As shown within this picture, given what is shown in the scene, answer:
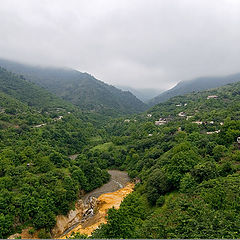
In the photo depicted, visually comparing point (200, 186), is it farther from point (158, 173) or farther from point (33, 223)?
point (33, 223)

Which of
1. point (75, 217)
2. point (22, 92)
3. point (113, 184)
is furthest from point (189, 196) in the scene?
point (22, 92)

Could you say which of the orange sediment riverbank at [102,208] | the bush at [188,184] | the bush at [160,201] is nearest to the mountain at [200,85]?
the orange sediment riverbank at [102,208]

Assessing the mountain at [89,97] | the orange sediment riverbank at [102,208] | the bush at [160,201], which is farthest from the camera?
the mountain at [89,97]

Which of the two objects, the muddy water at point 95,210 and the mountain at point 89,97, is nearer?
the muddy water at point 95,210

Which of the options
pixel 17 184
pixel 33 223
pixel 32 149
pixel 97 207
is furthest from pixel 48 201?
pixel 32 149

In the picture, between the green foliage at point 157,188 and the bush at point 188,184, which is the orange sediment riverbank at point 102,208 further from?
the bush at point 188,184

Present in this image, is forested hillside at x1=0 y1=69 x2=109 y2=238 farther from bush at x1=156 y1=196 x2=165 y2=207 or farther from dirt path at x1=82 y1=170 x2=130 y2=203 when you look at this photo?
bush at x1=156 y1=196 x2=165 y2=207

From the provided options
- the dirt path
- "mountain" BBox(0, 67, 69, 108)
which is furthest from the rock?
"mountain" BBox(0, 67, 69, 108)
